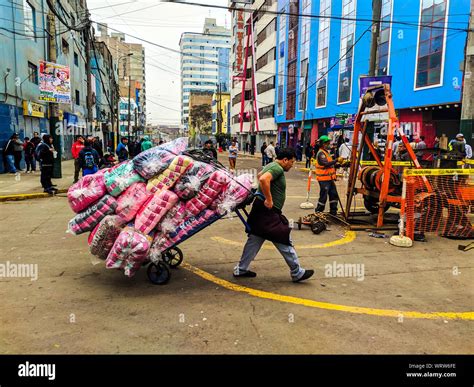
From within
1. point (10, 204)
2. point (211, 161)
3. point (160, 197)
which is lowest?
point (10, 204)

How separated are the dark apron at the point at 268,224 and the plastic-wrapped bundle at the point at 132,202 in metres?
1.30

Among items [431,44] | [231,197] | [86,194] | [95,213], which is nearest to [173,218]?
[231,197]

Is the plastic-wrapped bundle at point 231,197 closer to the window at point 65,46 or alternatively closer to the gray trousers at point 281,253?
the gray trousers at point 281,253

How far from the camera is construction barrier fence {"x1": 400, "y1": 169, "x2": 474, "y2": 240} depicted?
273 inches

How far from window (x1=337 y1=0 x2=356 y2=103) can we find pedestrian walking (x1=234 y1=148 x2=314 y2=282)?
26991 millimetres

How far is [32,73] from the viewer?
20.0 meters

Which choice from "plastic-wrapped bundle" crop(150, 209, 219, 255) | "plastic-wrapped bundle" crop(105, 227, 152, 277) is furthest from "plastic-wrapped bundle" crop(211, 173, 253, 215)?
"plastic-wrapped bundle" crop(105, 227, 152, 277)

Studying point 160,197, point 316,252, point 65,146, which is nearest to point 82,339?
point 160,197

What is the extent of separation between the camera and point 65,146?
2820 centimetres

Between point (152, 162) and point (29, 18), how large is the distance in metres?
19.7

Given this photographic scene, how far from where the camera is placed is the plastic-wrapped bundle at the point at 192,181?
4508mm
